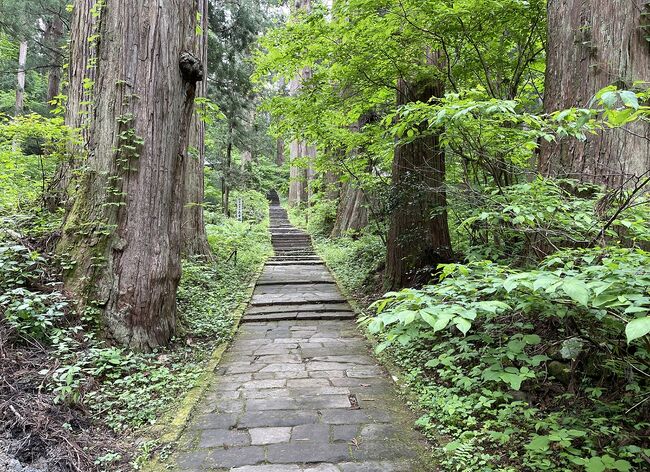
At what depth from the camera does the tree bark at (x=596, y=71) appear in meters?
3.42

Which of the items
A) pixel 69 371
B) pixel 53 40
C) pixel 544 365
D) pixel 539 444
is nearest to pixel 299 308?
pixel 69 371

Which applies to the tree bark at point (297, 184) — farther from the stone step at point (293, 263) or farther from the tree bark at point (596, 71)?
the tree bark at point (596, 71)

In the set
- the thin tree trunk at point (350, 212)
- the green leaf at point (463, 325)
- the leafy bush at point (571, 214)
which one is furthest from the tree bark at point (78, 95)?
the thin tree trunk at point (350, 212)

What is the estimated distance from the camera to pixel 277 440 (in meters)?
3.16

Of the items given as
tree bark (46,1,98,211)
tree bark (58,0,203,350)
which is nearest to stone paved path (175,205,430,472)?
tree bark (58,0,203,350)

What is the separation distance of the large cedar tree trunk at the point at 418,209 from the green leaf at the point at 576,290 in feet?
16.1

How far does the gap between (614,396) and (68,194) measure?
5.71 meters

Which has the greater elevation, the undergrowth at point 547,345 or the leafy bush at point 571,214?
the leafy bush at point 571,214

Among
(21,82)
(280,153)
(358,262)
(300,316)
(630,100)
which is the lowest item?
(300,316)

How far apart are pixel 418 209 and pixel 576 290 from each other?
208 inches

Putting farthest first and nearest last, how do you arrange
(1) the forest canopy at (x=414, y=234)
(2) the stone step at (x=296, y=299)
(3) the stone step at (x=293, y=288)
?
(3) the stone step at (x=293, y=288)
(2) the stone step at (x=296, y=299)
(1) the forest canopy at (x=414, y=234)

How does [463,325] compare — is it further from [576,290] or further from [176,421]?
[176,421]

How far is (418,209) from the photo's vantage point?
6734 millimetres

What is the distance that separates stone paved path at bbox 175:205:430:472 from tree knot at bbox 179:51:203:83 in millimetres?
3408
